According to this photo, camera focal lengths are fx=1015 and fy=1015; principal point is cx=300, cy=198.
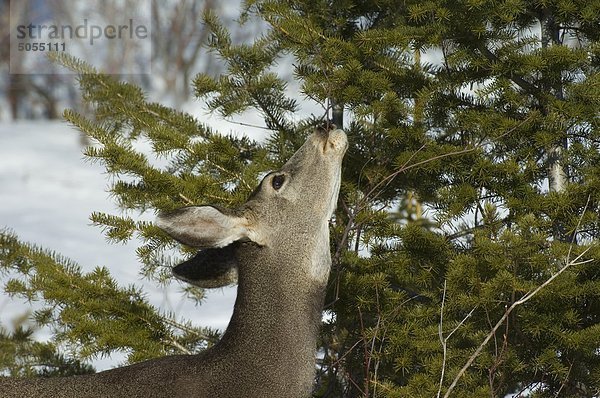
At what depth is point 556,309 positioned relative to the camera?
5.64 metres

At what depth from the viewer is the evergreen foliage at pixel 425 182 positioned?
5668 millimetres

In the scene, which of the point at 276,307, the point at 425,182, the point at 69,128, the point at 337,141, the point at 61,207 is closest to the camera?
the point at 276,307

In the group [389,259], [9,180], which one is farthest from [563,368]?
[9,180]

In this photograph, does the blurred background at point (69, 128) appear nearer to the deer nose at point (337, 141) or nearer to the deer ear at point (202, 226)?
the deer nose at point (337, 141)

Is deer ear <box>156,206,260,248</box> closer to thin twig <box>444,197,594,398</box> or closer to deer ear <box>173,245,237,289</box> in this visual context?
deer ear <box>173,245,237,289</box>

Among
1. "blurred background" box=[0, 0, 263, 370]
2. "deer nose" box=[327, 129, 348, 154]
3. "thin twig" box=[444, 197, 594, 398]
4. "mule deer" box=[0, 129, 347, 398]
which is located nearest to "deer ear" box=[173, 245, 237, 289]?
"mule deer" box=[0, 129, 347, 398]

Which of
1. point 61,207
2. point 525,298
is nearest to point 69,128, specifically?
point 61,207

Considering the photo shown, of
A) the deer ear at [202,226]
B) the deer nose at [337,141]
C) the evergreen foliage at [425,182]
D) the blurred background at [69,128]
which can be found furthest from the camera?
the blurred background at [69,128]

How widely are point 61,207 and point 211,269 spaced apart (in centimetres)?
782

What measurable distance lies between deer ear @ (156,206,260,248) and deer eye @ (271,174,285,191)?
0.36m

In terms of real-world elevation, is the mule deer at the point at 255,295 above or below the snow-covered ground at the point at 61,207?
below

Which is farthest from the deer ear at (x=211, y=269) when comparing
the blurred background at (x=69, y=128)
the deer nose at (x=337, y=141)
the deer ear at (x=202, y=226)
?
the blurred background at (x=69, y=128)

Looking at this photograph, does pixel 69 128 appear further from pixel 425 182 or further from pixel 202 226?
pixel 202 226

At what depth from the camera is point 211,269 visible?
17.4ft
